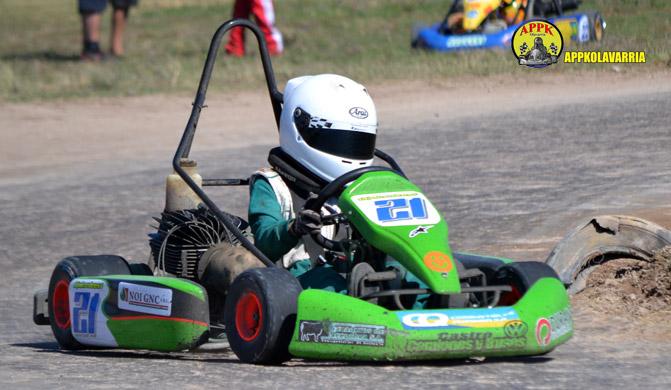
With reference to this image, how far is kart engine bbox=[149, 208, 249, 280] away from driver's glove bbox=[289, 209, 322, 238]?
2.49ft

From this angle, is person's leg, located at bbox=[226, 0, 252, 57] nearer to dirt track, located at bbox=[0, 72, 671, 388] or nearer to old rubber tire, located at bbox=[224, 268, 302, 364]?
dirt track, located at bbox=[0, 72, 671, 388]

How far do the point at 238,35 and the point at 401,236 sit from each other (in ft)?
40.0

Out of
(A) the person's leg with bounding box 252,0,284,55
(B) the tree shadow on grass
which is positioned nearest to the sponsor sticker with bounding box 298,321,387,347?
(A) the person's leg with bounding box 252,0,284,55

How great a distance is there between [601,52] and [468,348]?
932 centimetres

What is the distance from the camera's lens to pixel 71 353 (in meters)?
5.88

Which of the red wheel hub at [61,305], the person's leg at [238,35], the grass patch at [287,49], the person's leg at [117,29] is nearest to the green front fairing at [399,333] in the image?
the red wheel hub at [61,305]

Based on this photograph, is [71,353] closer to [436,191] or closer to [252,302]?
[252,302]

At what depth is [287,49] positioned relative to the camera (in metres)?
17.0

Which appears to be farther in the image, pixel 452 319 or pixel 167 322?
pixel 167 322

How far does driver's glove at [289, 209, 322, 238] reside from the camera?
5.12 meters

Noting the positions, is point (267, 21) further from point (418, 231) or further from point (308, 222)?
point (418, 231)

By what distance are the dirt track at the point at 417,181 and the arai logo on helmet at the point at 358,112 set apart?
110 centimetres

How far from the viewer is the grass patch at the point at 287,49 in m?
13.5

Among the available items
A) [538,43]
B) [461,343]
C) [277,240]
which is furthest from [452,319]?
[538,43]
